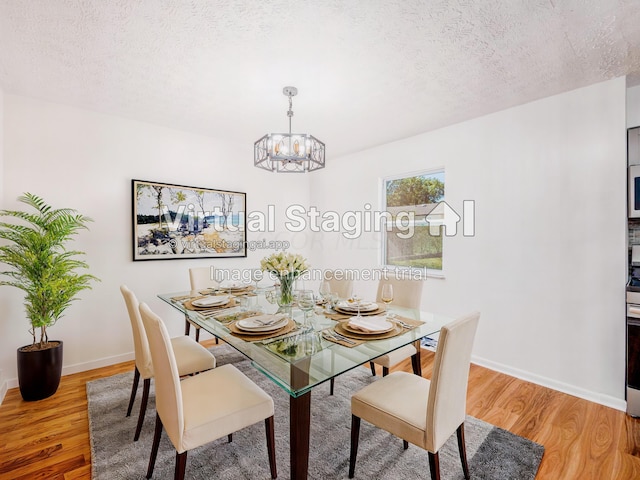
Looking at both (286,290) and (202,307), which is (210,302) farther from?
(286,290)

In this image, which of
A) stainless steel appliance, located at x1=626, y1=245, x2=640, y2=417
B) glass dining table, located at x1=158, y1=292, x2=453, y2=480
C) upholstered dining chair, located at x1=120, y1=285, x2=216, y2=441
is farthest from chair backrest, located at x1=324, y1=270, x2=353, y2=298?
stainless steel appliance, located at x1=626, y1=245, x2=640, y2=417

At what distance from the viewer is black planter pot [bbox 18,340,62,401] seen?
2.34m

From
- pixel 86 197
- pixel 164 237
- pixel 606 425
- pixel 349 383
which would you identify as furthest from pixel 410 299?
pixel 86 197

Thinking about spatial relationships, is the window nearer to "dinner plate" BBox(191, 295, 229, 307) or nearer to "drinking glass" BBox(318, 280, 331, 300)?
"drinking glass" BBox(318, 280, 331, 300)

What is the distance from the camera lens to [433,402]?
1271 mm

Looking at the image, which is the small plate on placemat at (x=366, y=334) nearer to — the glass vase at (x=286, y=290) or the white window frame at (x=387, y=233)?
the glass vase at (x=286, y=290)

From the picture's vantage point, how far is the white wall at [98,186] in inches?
102

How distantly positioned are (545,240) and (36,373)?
441cm

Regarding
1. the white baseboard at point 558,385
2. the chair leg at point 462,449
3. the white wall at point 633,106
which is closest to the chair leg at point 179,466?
the chair leg at point 462,449

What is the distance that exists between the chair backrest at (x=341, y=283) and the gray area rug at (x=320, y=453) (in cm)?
105

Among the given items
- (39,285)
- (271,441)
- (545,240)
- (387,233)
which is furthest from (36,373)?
(545,240)

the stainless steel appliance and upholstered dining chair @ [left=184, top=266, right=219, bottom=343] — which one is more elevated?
upholstered dining chair @ [left=184, top=266, right=219, bottom=343]

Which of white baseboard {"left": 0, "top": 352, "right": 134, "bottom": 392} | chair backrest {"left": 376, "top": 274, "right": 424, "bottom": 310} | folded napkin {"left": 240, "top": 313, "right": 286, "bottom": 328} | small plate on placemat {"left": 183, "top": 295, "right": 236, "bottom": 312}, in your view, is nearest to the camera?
folded napkin {"left": 240, "top": 313, "right": 286, "bottom": 328}

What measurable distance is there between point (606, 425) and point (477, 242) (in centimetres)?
166
